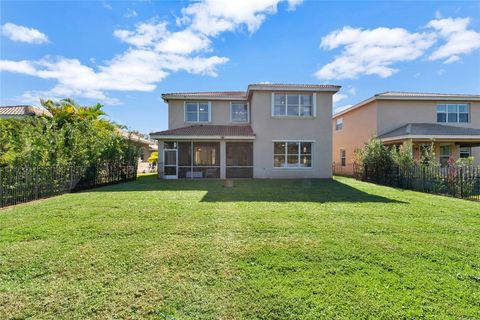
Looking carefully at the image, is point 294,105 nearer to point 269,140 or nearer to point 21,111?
point 269,140

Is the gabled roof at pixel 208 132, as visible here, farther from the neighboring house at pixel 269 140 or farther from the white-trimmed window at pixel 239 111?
the white-trimmed window at pixel 239 111

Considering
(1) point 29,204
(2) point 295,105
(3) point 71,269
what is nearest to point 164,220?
(3) point 71,269

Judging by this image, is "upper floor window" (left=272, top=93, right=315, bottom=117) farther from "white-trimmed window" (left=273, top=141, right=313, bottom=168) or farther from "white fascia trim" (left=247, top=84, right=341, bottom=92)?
"white-trimmed window" (left=273, top=141, right=313, bottom=168)

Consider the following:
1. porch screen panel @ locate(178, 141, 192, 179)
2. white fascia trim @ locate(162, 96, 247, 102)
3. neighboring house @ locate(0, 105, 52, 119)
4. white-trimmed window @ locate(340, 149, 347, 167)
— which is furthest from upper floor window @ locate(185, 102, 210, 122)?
white-trimmed window @ locate(340, 149, 347, 167)

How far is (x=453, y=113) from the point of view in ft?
72.5

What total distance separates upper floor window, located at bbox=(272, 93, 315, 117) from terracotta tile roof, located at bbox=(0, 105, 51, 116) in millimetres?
20267

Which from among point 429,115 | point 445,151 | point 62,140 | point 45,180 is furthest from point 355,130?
point 45,180

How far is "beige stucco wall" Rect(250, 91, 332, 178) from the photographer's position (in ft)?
60.1

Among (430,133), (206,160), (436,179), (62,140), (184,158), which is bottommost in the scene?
(436,179)

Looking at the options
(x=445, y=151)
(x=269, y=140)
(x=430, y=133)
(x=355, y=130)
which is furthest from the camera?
(x=355, y=130)

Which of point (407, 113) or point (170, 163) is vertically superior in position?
point (407, 113)

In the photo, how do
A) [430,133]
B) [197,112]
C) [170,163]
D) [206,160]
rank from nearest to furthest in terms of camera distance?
[430,133] → [170,163] → [206,160] → [197,112]

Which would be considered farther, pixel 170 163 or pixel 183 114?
pixel 183 114

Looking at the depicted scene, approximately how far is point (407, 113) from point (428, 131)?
3357 millimetres
